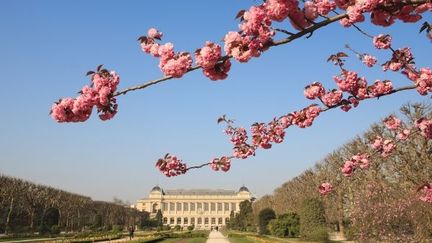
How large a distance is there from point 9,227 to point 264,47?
5368 cm

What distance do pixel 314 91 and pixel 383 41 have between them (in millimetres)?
1471

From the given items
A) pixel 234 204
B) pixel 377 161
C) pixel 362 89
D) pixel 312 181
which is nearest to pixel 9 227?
pixel 312 181

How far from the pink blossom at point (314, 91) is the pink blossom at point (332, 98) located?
127 millimetres

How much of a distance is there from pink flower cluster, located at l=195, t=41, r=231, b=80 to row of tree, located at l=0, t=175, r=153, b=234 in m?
49.1

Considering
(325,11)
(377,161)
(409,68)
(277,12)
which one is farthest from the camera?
(377,161)

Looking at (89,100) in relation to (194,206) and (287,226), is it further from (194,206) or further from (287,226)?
(194,206)

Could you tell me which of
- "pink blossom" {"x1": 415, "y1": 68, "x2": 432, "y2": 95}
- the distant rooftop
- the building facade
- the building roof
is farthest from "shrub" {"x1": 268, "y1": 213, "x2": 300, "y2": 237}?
the distant rooftop

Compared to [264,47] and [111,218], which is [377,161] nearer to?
[264,47]

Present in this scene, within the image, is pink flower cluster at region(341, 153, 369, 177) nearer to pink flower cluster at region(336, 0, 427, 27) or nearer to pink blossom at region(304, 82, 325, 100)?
pink blossom at region(304, 82, 325, 100)

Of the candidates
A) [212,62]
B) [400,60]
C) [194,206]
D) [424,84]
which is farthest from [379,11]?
[194,206]

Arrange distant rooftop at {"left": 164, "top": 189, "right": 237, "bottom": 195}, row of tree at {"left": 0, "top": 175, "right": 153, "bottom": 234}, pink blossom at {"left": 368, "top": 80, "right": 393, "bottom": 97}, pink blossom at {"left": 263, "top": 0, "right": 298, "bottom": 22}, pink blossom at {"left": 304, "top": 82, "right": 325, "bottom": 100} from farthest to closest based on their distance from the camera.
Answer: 1. distant rooftop at {"left": 164, "top": 189, "right": 237, "bottom": 195}
2. row of tree at {"left": 0, "top": 175, "right": 153, "bottom": 234}
3. pink blossom at {"left": 304, "top": 82, "right": 325, "bottom": 100}
4. pink blossom at {"left": 368, "top": 80, "right": 393, "bottom": 97}
5. pink blossom at {"left": 263, "top": 0, "right": 298, "bottom": 22}

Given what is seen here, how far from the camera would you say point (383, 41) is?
6.58 m

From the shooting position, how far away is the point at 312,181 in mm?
55562

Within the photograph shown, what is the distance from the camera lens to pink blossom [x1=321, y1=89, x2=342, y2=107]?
7453 mm
